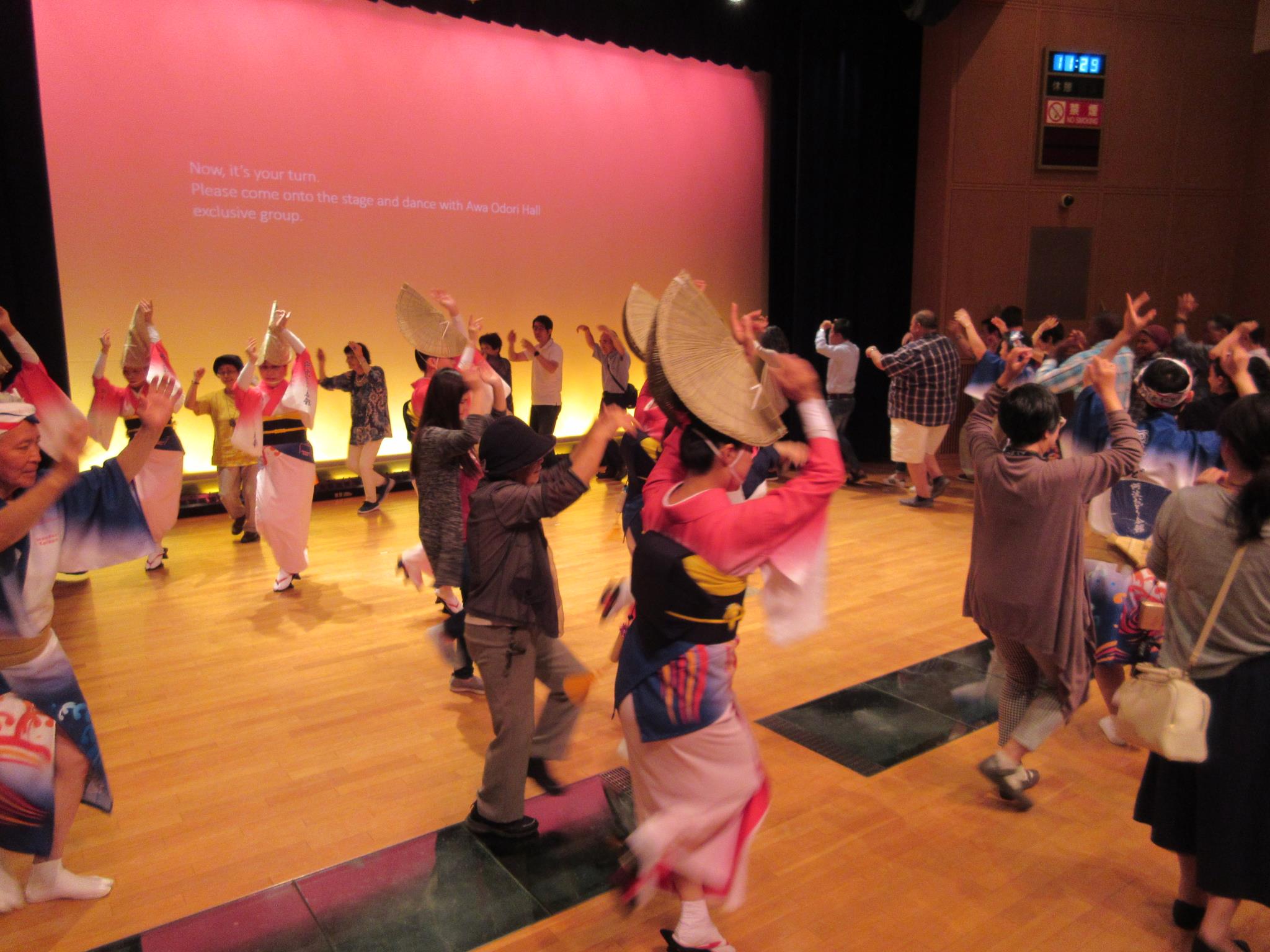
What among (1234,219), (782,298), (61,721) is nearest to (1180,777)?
(61,721)

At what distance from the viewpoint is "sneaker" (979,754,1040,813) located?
3.14 meters

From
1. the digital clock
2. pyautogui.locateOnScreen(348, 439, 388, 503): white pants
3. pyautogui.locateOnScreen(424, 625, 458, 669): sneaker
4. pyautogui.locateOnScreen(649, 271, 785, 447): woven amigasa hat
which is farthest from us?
the digital clock

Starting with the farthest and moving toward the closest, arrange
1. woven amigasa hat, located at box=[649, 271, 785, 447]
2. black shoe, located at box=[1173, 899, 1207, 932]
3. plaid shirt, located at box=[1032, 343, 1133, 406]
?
1. plaid shirt, located at box=[1032, 343, 1133, 406]
2. black shoe, located at box=[1173, 899, 1207, 932]
3. woven amigasa hat, located at box=[649, 271, 785, 447]

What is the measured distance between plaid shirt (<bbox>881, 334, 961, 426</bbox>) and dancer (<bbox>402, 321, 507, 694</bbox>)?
446 centimetres

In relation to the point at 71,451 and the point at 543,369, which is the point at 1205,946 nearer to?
the point at 71,451

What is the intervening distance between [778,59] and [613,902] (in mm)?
9482

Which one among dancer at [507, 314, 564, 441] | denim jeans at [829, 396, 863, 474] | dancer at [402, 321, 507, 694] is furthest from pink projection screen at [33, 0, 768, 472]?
dancer at [402, 321, 507, 694]

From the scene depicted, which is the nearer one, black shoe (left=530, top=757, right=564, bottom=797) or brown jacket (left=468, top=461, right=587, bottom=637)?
brown jacket (left=468, top=461, right=587, bottom=637)

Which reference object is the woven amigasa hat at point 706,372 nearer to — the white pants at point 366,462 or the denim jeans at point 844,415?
the white pants at point 366,462

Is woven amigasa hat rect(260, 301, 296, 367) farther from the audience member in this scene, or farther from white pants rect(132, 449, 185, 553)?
the audience member

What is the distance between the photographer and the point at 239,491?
23.9 feet

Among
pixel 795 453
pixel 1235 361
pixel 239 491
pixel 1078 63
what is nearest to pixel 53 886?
pixel 795 453

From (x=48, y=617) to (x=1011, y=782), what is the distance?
3.01 meters

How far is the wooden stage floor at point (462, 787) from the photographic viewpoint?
8.46ft
